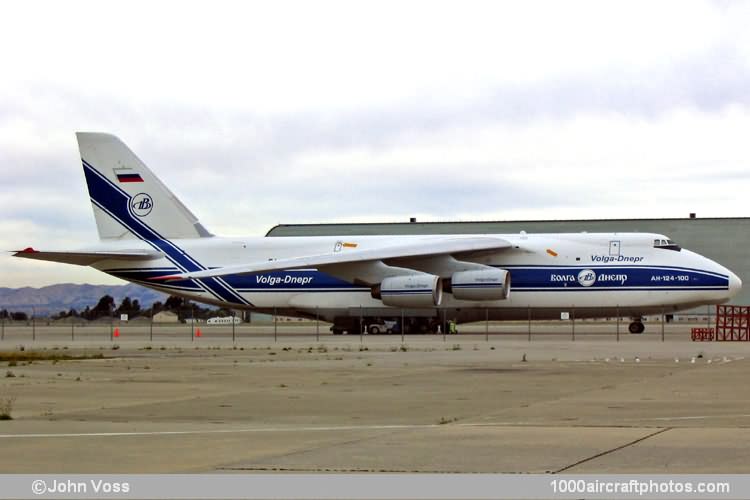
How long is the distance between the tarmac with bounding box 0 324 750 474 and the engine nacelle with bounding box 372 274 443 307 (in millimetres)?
19483

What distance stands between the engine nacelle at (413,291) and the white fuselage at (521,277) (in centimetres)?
171

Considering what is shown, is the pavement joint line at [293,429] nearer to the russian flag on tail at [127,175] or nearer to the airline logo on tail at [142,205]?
the airline logo on tail at [142,205]

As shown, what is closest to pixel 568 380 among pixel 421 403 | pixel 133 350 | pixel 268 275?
pixel 421 403

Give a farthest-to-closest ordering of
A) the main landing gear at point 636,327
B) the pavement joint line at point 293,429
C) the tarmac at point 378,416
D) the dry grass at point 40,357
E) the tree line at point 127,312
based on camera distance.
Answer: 1. the tree line at point 127,312
2. the main landing gear at point 636,327
3. the dry grass at point 40,357
4. the pavement joint line at point 293,429
5. the tarmac at point 378,416

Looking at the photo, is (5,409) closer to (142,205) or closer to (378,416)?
(378,416)

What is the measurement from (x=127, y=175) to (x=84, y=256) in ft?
14.4

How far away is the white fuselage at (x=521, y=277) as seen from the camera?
46.7 m

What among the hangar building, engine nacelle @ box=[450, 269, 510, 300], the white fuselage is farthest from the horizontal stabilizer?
the hangar building

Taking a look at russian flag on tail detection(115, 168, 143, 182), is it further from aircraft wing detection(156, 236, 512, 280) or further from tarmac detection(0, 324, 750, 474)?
tarmac detection(0, 324, 750, 474)

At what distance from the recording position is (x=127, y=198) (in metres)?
53.3

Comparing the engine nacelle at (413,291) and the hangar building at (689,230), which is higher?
the hangar building at (689,230)

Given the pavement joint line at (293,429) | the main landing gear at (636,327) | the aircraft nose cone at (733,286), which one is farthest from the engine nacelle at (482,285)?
the pavement joint line at (293,429)

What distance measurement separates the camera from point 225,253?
170 ft

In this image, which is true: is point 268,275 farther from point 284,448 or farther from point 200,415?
point 284,448
